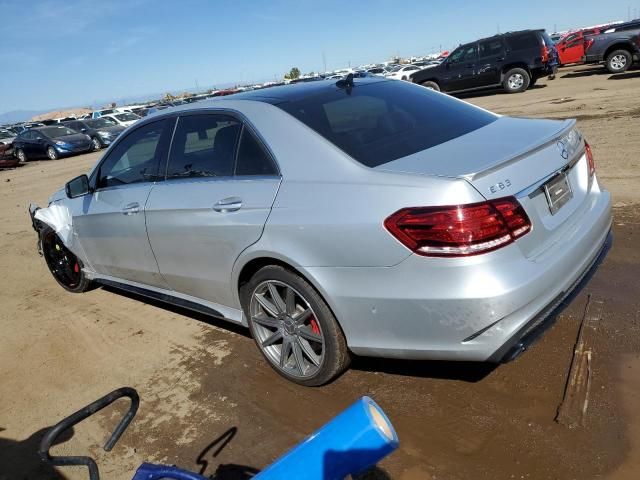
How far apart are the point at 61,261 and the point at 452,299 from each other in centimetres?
464

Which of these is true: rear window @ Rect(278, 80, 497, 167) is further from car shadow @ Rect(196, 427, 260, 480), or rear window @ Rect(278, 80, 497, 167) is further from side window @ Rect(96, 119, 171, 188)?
car shadow @ Rect(196, 427, 260, 480)

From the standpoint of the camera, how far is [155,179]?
3.91 m

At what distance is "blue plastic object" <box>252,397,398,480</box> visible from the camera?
4.66 ft

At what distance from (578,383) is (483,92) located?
63.5 ft

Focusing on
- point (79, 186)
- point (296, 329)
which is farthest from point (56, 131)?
point (296, 329)

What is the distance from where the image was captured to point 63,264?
5605mm

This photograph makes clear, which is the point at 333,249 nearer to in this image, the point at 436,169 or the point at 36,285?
the point at 436,169

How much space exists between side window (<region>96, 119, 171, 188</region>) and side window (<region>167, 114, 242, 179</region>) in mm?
208

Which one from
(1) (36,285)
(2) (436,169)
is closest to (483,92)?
(1) (36,285)

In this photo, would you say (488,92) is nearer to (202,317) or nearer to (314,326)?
(202,317)

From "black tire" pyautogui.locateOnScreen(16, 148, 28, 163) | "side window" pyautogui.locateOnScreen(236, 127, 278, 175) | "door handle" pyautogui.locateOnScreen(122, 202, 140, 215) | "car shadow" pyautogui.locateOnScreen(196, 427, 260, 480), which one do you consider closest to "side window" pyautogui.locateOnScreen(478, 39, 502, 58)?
"door handle" pyautogui.locateOnScreen(122, 202, 140, 215)

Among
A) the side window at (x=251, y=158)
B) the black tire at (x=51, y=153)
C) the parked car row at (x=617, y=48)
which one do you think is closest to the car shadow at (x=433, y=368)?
the side window at (x=251, y=158)

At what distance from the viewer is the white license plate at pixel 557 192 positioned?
2.67 meters

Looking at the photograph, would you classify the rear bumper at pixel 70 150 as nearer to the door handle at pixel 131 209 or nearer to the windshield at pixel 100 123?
the windshield at pixel 100 123
